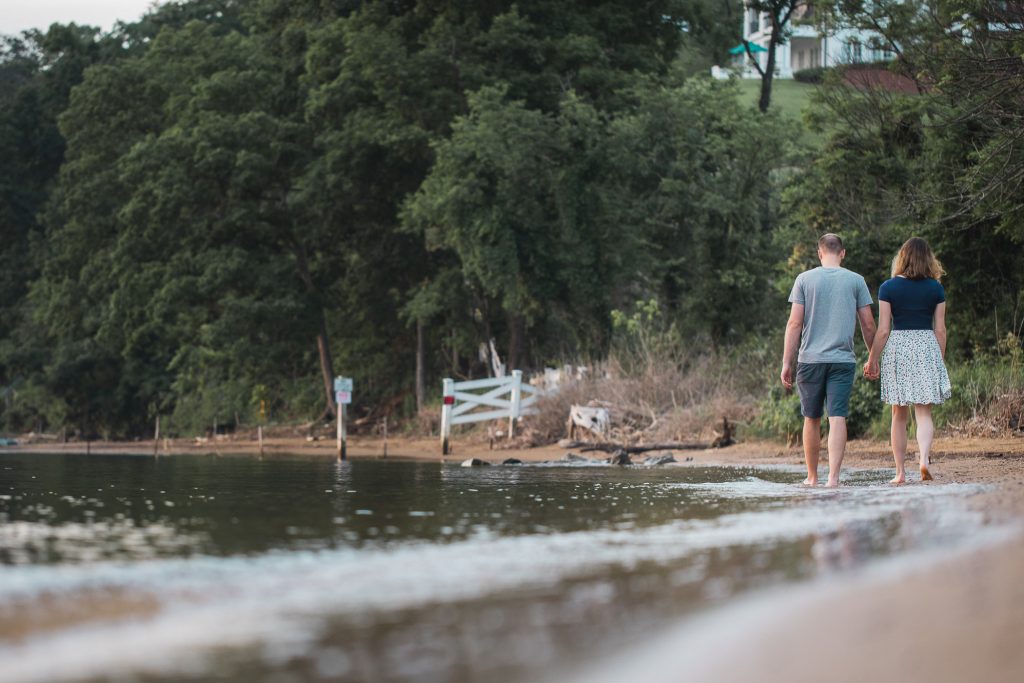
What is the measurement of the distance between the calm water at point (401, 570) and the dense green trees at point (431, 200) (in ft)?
35.7

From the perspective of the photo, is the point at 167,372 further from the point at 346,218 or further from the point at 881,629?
the point at 881,629

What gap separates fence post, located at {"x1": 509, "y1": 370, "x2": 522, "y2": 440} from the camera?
28.9m

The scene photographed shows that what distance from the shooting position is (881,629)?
15.1ft

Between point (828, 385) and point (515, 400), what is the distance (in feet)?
59.0

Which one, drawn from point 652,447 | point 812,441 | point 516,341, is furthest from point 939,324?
point 516,341

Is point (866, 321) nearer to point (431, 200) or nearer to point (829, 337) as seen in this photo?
point (829, 337)

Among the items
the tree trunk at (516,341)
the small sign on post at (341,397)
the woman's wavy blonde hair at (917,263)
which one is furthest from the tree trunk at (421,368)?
the woman's wavy blonde hair at (917,263)

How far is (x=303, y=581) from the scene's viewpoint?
6133 millimetres

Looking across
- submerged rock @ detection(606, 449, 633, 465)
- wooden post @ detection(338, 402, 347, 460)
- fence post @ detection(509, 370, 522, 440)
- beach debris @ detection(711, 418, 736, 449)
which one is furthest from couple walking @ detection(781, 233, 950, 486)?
fence post @ detection(509, 370, 522, 440)

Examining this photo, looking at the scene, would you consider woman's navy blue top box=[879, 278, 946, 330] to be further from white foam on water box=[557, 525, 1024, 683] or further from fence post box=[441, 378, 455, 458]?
fence post box=[441, 378, 455, 458]

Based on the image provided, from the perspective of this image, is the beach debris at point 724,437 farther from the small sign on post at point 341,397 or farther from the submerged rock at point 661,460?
the small sign on post at point 341,397

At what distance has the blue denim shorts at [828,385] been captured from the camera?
443 inches

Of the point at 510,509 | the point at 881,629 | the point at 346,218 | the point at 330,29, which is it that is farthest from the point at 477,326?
the point at 881,629

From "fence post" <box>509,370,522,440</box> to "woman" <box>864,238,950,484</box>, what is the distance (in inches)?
682
